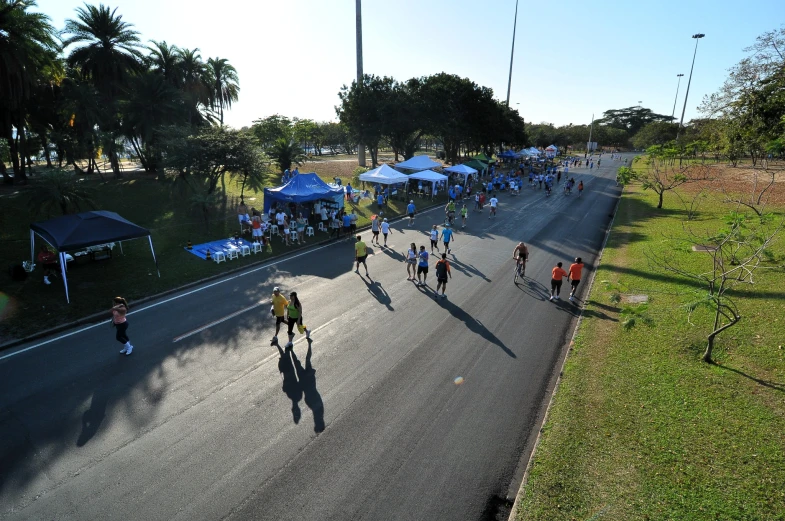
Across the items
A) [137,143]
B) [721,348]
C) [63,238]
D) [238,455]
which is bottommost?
[238,455]

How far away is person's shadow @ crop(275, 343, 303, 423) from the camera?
7305mm

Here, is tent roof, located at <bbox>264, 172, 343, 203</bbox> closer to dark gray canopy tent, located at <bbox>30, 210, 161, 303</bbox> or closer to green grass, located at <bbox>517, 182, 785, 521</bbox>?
dark gray canopy tent, located at <bbox>30, 210, 161, 303</bbox>

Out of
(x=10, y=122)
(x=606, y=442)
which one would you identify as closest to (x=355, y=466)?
(x=606, y=442)

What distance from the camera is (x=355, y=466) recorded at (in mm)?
5992

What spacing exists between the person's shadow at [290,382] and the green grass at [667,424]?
13.8ft

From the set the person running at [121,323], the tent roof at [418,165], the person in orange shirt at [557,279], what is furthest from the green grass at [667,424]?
the tent roof at [418,165]

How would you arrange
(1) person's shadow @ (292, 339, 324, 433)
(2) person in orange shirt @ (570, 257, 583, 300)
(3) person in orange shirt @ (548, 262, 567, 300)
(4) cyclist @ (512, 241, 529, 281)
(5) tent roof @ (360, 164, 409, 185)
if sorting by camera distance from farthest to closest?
(5) tent roof @ (360, 164, 409, 185) < (4) cyclist @ (512, 241, 529, 281) < (2) person in orange shirt @ (570, 257, 583, 300) < (3) person in orange shirt @ (548, 262, 567, 300) < (1) person's shadow @ (292, 339, 324, 433)

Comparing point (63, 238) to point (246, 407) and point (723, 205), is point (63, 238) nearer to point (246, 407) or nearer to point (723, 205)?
point (246, 407)

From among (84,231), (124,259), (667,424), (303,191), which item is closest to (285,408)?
(667,424)

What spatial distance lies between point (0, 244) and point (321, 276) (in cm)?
1390

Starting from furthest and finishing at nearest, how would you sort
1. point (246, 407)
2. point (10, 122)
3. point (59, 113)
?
1. point (59, 113)
2. point (10, 122)
3. point (246, 407)

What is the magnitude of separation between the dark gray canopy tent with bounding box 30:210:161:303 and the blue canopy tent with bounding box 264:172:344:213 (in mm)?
7946

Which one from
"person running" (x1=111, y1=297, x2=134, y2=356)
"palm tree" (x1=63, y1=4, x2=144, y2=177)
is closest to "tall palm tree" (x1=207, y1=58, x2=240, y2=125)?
"palm tree" (x1=63, y1=4, x2=144, y2=177)

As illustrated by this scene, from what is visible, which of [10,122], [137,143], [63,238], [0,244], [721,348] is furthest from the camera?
[137,143]
